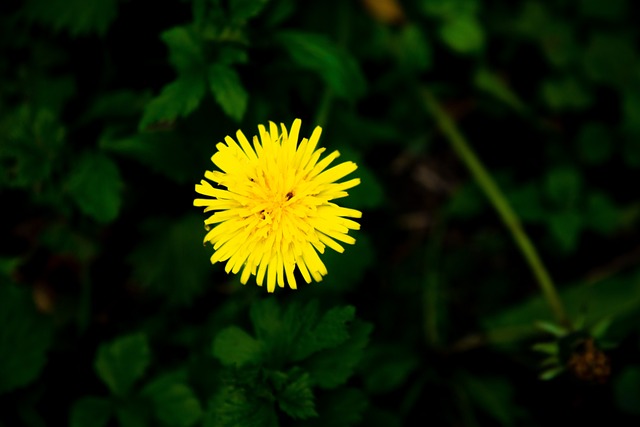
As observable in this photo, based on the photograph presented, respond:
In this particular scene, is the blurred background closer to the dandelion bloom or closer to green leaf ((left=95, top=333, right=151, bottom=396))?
green leaf ((left=95, top=333, right=151, bottom=396))

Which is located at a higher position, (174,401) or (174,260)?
(174,260)

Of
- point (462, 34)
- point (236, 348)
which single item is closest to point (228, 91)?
point (236, 348)

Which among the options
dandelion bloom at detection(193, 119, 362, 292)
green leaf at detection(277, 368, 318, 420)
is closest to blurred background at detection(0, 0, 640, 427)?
green leaf at detection(277, 368, 318, 420)

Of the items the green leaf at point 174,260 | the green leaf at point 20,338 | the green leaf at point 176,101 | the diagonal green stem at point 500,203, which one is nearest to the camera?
the green leaf at point 176,101

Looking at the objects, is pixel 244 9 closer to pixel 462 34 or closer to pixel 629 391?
pixel 462 34

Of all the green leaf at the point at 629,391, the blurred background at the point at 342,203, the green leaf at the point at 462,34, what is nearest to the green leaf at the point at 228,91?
the blurred background at the point at 342,203

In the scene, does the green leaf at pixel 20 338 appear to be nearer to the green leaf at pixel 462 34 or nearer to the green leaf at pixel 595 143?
the green leaf at pixel 462 34
